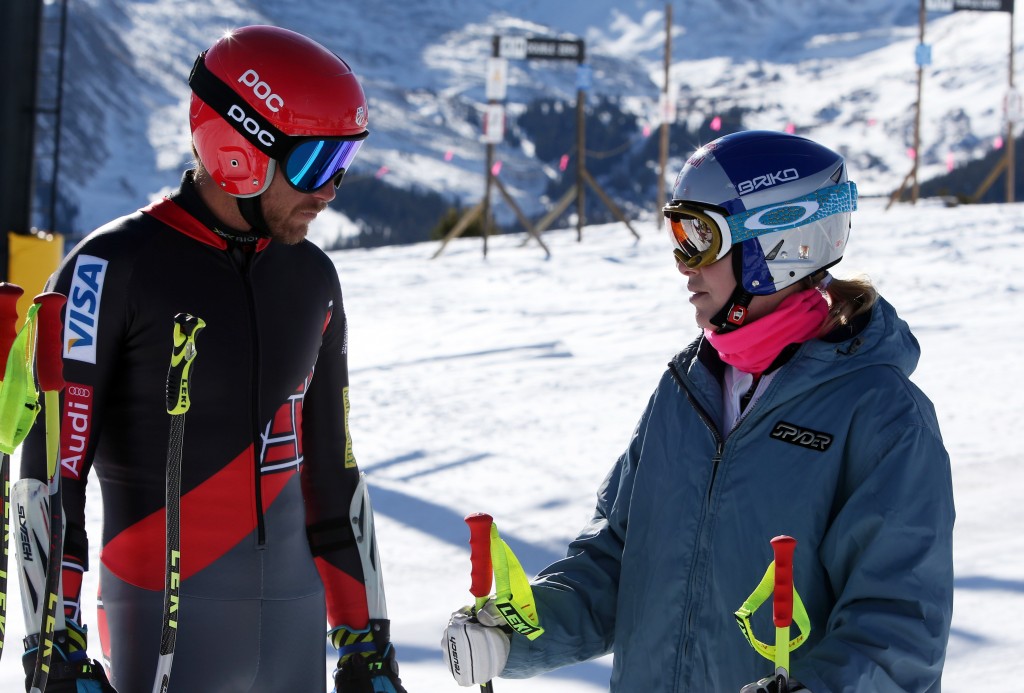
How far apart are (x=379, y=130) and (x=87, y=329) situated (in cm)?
9899

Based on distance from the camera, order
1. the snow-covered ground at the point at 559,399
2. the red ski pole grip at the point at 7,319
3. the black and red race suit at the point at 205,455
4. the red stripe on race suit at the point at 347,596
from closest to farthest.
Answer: the red ski pole grip at the point at 7,319 → the black and red race suit at the point at 205,455 → the red stripe on race suit at the point at 347,596 → the snow-covered ground at the point at 559,399

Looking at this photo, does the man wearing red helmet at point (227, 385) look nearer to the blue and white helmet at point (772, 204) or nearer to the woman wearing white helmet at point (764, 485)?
the woman wearing white helmet at point (764, 485)

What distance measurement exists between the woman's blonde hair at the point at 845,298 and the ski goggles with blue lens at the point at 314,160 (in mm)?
958

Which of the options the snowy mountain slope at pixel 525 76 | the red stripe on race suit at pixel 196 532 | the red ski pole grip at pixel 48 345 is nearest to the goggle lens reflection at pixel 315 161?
the red stripe on race suit at pixel 196 532

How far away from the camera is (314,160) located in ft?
7.59

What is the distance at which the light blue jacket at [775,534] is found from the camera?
1627mm

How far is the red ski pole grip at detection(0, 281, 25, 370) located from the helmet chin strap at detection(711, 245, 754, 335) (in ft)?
3.65

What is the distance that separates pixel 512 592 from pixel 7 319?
88 centimetres

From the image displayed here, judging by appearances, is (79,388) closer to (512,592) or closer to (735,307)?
(512,592)

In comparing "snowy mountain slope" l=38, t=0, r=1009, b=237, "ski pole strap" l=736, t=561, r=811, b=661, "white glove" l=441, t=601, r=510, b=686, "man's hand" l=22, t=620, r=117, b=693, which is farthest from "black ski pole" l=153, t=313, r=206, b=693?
"snowy mountain slope" l=38, t=0, r=1009, b=237

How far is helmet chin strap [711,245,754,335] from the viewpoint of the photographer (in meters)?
1.96

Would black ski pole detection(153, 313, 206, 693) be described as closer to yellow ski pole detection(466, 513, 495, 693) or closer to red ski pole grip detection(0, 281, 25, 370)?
red ski pole grip detection(0, 281, 25, 370)

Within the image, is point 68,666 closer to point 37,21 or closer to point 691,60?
point 37,21

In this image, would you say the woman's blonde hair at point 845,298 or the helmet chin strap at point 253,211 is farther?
the helmet chin strap at point 253,211
